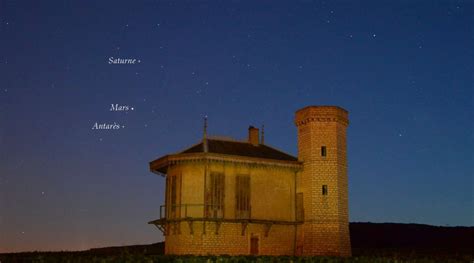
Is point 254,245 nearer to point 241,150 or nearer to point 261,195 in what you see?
point 261,195

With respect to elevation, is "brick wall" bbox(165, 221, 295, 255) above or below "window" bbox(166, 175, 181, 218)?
below

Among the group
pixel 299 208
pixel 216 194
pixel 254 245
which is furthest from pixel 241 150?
pixel 254 245

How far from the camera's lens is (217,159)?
3422 cm

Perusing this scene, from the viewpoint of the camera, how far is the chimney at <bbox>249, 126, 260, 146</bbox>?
3872 cm

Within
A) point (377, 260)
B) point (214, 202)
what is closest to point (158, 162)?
point (214, 202)

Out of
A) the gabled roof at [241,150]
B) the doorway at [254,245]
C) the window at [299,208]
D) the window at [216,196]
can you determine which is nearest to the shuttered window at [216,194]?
the window at [216,196]

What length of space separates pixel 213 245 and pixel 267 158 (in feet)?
19.2

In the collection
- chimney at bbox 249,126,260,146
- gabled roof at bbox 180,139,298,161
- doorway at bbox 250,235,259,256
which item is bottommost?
doorway at bbox 250,235,259,256

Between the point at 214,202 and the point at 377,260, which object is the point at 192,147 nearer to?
the point at 214,202

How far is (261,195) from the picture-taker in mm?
35375

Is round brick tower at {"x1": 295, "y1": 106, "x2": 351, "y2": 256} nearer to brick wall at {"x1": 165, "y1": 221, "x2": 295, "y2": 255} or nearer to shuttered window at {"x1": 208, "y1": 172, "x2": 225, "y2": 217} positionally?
brick wall at {"x1": 165, "y1": 221, "x2": 295, "y2": 255}

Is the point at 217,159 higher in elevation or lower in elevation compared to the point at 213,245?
higher

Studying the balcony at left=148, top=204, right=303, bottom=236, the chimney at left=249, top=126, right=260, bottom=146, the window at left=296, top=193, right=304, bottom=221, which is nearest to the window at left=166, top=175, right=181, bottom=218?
the balcony at left=148, top=204, right=303, bottom=236

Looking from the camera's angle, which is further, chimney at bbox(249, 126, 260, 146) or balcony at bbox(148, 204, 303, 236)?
chimney at bbox(249, 126, 260, 146)
